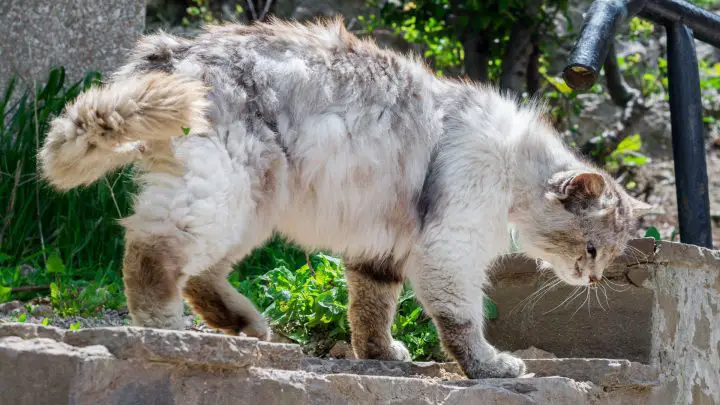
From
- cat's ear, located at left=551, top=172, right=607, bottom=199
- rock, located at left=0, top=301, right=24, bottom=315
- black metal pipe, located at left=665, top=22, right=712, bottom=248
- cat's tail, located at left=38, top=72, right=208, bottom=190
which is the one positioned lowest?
rock, located at left=0, top=301, right=24, bottom=315

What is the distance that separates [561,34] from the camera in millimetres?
7883

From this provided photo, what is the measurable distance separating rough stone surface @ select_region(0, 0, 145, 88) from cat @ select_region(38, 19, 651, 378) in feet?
8.49

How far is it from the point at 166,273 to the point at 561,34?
5.64 meters

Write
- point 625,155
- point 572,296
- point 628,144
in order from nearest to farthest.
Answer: point 572,296 < point 628,144 < point 625,155

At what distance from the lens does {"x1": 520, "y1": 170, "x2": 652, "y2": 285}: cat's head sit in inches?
150

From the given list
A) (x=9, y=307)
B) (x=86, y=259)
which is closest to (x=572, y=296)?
(x=9, y=307)

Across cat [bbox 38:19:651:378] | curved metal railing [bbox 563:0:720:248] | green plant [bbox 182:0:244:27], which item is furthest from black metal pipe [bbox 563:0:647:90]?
green plant [bbox 182:0:244:27]

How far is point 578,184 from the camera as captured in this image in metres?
3.78

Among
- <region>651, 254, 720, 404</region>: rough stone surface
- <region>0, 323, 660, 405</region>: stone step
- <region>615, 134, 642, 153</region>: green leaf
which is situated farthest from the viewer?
<region>615, 134, 642, 153</region>: green leaf

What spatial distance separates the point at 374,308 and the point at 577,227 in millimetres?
863

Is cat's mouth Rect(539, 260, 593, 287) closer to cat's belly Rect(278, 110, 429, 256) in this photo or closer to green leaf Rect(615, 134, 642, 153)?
cat's belly Rect(278, 110, 429, 256)

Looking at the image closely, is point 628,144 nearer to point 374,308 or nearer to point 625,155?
point 625,155

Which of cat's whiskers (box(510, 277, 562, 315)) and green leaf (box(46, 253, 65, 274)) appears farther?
green leaf (box(46, 253, 65, 274))

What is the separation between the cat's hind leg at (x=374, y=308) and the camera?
13.0 feet
